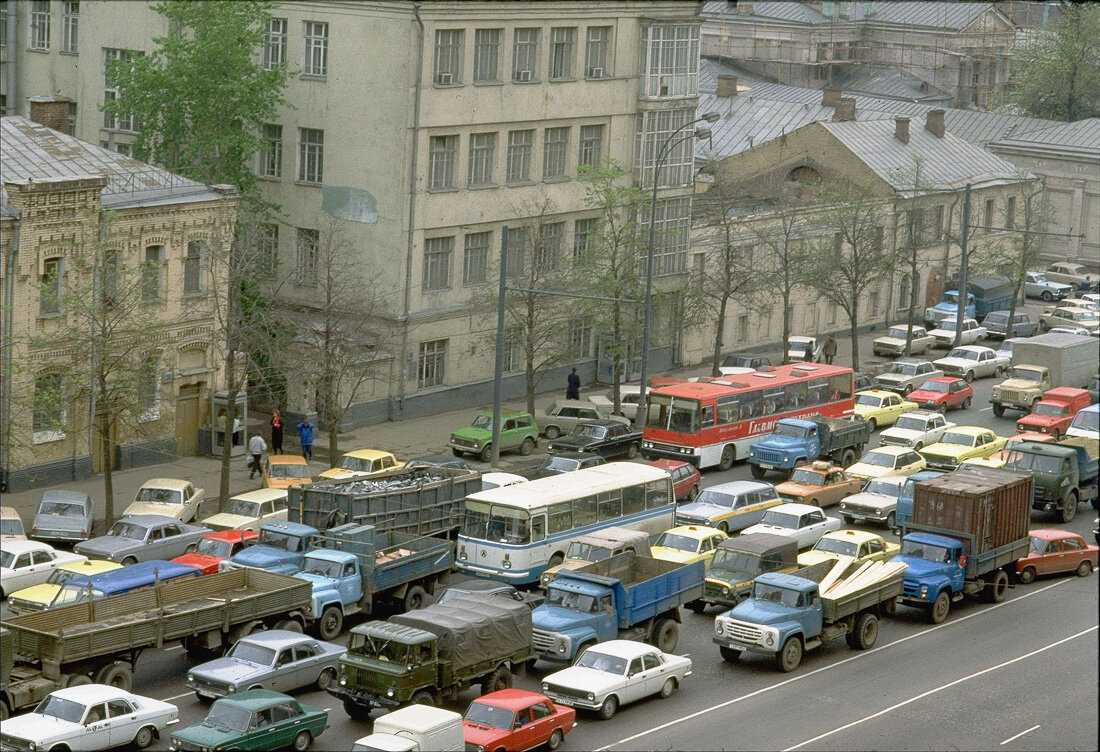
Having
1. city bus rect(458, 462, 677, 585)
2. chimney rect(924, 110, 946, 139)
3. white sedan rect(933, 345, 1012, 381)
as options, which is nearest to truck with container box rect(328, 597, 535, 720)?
city bus rect(458, 462, 677, 585)

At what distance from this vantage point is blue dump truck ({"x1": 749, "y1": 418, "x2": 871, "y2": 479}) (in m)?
48.6

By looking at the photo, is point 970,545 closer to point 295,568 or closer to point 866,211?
point 295,568

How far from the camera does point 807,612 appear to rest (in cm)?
3266

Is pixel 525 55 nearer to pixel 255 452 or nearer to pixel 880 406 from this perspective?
pixel 880 406

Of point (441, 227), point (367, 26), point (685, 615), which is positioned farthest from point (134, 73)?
point (685, 615)

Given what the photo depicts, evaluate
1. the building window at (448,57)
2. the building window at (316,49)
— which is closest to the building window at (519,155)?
the building window at (448,57)

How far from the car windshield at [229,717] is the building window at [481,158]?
105 feet

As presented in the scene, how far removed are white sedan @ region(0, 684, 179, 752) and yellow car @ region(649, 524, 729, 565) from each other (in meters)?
13.2

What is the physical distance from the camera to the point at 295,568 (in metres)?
34.2

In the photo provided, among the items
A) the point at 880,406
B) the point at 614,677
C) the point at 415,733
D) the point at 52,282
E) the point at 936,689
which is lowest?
the point at 936,689

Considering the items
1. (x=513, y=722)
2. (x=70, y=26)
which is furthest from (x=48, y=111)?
(x=513, y=722)

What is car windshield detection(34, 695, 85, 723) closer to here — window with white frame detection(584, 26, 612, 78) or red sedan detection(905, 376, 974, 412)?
window with white frame detection(584, 26, 612, 78)

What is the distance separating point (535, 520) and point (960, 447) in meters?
17.7

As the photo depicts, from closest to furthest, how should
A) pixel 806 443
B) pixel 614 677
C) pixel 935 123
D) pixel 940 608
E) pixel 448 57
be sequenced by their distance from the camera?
pixel 614 677
pixel 940 608
pixel 806 443
pixel 448 57
pixel 935 123
